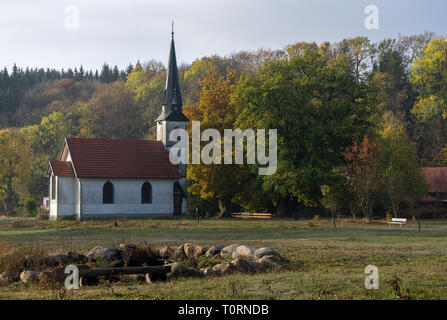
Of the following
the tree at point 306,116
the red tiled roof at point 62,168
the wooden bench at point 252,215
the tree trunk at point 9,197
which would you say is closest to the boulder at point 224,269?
the tree at point 306,116

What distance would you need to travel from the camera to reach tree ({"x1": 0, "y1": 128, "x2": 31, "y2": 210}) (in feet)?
228

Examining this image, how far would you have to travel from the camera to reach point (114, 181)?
5103 centimetres

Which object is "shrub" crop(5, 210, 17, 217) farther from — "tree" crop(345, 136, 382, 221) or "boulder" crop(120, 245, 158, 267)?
"boulder" crop(120, 245, 158, 267)

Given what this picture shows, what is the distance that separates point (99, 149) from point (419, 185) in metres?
28.9

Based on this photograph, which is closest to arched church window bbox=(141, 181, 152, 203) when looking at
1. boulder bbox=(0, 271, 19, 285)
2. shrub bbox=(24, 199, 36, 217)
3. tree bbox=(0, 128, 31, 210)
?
shrub bbox=(24, 199, 36, 217)

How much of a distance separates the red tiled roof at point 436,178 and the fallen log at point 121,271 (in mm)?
47676

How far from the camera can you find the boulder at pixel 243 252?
18.0 m

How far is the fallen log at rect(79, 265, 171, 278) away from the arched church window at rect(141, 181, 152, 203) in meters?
37.7

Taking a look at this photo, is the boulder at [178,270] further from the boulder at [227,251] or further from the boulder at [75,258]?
the boulder at [75,258]

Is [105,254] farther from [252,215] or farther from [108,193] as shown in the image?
[252,215]
